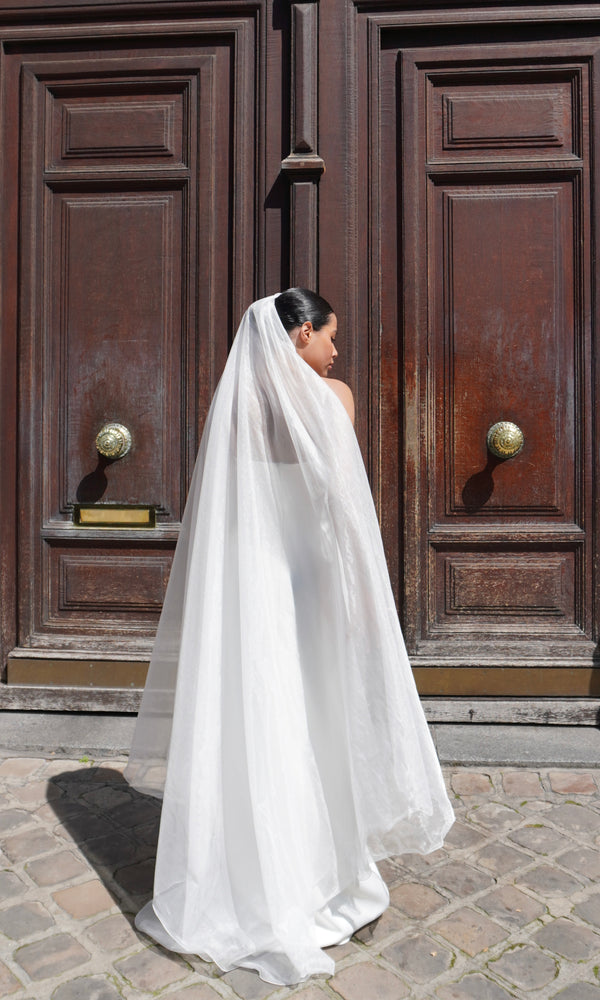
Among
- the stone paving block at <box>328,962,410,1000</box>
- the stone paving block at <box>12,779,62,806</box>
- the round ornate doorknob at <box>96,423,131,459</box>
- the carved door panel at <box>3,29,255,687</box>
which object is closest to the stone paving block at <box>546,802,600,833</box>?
the stone paving block at <box>328,962,410,1000</box>

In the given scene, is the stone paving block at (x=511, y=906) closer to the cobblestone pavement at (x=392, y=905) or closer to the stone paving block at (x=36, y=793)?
the cobblestone pavement at (x=392, y=905)

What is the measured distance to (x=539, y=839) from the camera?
2766 millimetres

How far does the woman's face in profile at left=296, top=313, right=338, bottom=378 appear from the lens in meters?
2.36

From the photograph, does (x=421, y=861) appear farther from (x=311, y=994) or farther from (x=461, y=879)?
(x=311, y=994)

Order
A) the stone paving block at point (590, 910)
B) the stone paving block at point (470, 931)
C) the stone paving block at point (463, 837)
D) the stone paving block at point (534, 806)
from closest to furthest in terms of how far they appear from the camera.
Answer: the stone paving block at point (470, 931) < the stone paving block at point (590, 910) < the stone paving block at point (463, 837) < the stone paving block at point (534, 806)

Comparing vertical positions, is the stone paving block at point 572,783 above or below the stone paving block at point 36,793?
above

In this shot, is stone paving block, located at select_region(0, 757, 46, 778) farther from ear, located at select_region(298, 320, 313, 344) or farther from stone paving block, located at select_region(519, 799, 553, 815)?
ear, located at select_region(298, 320, 313, 344)

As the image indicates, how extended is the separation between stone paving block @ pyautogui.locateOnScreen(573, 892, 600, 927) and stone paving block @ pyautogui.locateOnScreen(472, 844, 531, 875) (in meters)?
0.26

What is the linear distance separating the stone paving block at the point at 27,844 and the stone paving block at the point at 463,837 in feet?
4.72

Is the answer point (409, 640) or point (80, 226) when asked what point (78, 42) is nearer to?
point (80, 226)

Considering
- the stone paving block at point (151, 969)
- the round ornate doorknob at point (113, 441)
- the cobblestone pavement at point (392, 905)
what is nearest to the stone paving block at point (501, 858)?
the cobblestone pavement at point (392, 905)

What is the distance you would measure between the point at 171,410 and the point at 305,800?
8.03 ft

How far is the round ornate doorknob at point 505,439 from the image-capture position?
3.87 metres

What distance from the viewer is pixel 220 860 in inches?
82.9
